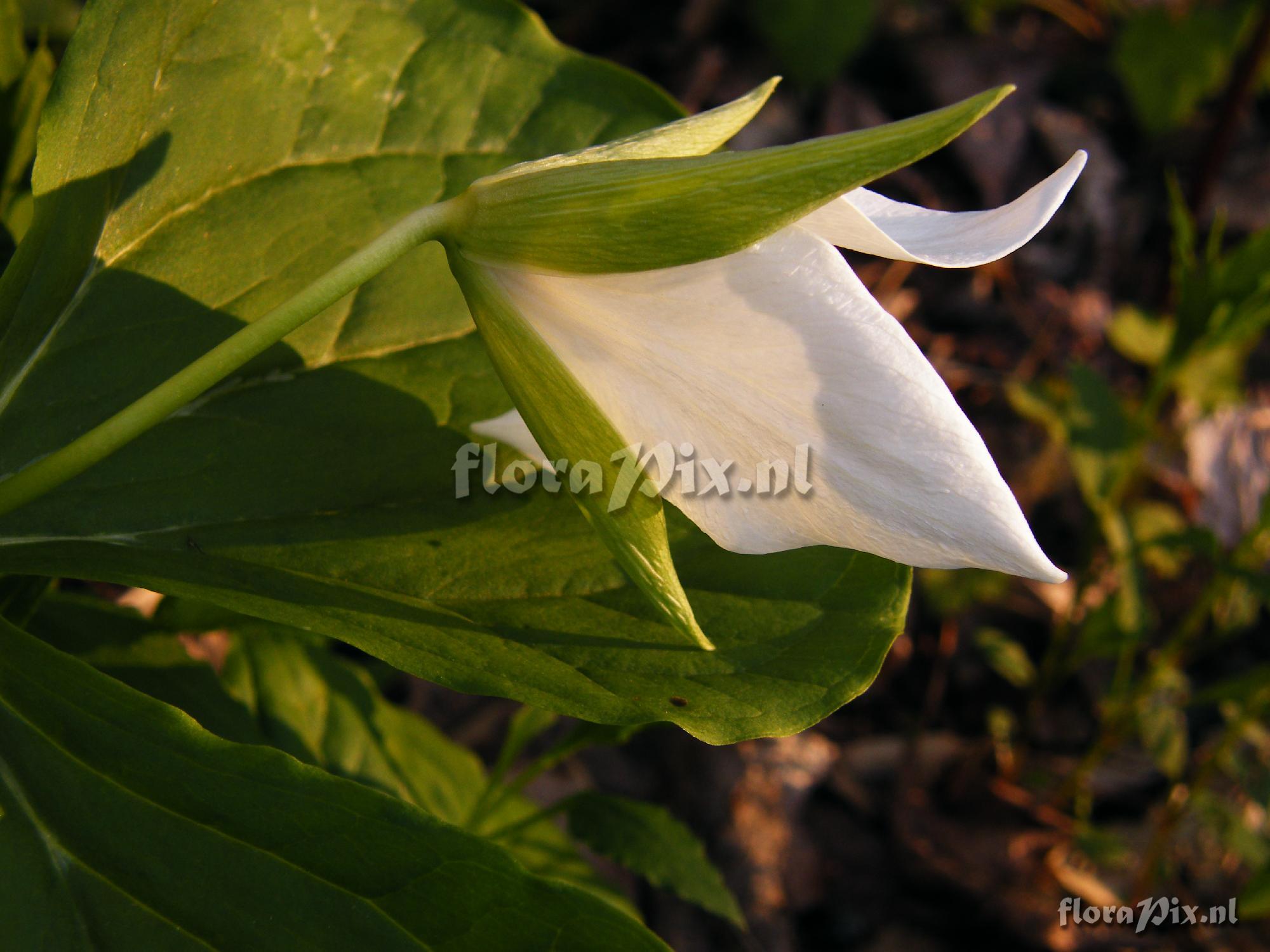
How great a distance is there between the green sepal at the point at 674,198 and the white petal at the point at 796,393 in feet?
0.07

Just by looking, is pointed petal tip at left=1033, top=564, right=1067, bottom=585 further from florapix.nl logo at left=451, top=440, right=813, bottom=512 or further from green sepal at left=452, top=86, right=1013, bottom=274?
green sepal at left=452, top=86, right=1013, bottom=274

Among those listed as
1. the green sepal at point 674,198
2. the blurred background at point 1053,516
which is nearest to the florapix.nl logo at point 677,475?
the green sepal at point 674,198

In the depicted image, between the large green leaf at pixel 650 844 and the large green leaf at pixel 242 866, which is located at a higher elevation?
the large green leaf at pixel 242 866

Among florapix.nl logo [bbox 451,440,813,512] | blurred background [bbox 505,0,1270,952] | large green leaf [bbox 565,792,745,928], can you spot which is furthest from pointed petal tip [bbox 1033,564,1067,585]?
blurred background [bbox 505,0,1270,952]

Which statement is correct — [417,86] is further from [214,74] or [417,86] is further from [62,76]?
[62,76]

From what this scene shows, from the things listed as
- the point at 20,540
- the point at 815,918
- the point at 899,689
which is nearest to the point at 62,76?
the point at 20,540

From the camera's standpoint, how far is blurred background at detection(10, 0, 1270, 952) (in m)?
1.95

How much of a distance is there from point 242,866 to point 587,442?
1.31 feet

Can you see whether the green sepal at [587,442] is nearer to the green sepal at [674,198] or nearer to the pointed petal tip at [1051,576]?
the green sepal at [674,198]

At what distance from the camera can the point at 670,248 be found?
68cm

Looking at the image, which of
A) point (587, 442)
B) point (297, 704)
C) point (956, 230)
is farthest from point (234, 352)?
point (297, 704)

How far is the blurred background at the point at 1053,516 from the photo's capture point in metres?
1.95

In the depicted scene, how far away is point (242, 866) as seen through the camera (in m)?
0.77

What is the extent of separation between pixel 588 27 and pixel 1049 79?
1.50m
